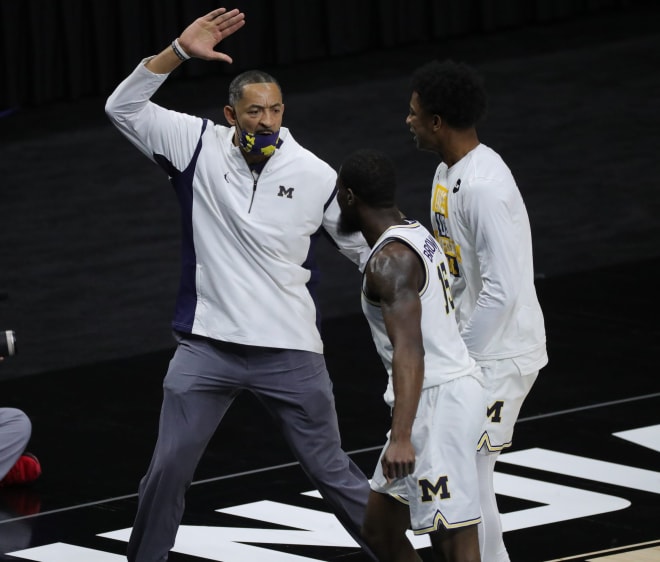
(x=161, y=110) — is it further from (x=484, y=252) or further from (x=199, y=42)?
(x=484, y=252)

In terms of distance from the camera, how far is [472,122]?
16.4 feet

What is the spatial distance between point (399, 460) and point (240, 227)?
1157mm

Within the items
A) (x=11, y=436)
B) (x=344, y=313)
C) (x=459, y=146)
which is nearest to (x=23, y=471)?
(x=11, y=436)

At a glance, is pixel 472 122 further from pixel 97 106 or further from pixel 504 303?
pixel 97 106

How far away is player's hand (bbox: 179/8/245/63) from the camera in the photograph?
5.31 meters

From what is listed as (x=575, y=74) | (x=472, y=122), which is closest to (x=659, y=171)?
(x=575, y=74)

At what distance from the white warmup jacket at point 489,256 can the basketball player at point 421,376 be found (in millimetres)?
254

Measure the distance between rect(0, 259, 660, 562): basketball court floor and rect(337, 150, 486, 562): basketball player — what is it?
108 cm

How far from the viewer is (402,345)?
172 inches

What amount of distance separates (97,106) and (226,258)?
7982 millimetres

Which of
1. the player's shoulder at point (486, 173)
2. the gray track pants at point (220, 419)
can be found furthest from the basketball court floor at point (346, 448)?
the player's shoulder at point (486, 173)

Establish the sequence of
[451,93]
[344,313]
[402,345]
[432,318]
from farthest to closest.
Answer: [344,313] < [451,93] < [432,318] < [402,345]

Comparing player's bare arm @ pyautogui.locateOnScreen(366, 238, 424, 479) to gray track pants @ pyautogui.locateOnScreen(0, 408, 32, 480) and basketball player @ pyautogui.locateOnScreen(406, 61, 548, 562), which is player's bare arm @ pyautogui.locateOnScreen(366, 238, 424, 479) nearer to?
basketball player @ pyautogui.locateOnScreen(406, 61, 548, 562)

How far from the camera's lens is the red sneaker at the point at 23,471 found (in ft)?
21.2
